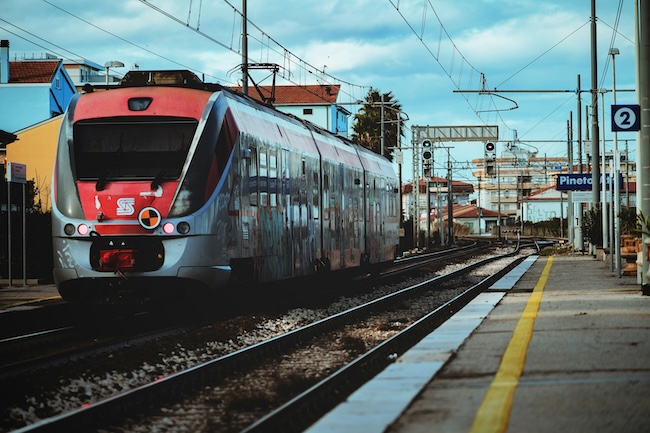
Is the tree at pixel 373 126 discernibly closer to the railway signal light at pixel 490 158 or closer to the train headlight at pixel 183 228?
the railway signal light at pixel 490 158

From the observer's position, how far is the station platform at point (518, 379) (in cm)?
577

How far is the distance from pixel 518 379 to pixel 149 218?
23.6ft

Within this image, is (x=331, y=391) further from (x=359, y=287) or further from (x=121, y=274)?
(x=359, y=287)

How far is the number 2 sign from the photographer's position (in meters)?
16.1

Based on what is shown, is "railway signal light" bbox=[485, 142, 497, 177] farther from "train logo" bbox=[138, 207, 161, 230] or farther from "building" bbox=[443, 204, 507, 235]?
"building" bbox=[443, 204, 507, 235]

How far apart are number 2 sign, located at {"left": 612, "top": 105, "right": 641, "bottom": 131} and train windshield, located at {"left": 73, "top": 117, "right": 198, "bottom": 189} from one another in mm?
7191

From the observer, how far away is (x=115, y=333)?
13.3 metres

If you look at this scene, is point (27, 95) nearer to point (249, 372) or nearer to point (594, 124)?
point (594, 124)

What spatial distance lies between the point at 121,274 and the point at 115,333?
31.7 inches

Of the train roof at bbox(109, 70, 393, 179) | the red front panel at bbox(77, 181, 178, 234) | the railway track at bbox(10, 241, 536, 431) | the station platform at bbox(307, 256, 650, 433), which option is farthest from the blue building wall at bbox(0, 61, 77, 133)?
the station platform at bbox(307, 256, 650, 433)

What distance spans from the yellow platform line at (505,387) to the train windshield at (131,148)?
17.4ft

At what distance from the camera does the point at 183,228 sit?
43.5 ft

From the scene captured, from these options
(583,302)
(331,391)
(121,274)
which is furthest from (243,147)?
(331,391)

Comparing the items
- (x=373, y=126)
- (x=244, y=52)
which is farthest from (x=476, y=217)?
(x=244, y=52)
